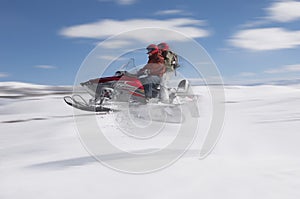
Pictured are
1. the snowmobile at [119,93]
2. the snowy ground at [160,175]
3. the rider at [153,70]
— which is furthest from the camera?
the snowmobile at [119,93]

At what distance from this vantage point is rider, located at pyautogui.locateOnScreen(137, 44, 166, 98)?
8.45 metres

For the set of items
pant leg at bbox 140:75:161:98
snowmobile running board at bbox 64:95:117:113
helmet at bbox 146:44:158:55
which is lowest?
snowmobile running board at bbox 64:95:117:113

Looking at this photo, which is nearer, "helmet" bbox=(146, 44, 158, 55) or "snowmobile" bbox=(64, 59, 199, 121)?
"helmet" bbox=(146, 44, 158, 55)

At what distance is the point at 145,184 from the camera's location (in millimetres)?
4320

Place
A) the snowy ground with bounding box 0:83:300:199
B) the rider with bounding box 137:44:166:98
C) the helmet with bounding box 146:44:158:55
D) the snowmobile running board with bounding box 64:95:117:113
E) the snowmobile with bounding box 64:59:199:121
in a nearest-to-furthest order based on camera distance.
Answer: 1. the snowy ground with bounding box 0:83:300:199
2. the helmet with bounding box 146:44:158:55
3. the rider with bounding box 137:44:166:98
4. the snowmobile with bounding box 64:59:199:121
5. the snowmobile running board with bounding box 64:95:117:113

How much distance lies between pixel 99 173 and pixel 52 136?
3939mm

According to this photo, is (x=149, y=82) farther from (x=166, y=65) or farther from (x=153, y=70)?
(x=166, y=65)

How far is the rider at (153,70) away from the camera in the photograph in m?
8.45

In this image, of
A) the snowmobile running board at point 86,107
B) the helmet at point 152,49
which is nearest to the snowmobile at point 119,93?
the snowmobile running board at point 86,107

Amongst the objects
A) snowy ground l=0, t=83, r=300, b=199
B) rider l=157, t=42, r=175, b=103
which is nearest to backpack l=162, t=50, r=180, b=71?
rider l=157, t=42, r=175, b=103

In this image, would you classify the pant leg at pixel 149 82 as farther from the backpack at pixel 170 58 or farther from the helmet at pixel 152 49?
the helmet at pixel 152 49

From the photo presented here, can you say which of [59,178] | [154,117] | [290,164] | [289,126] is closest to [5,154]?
[59,178]

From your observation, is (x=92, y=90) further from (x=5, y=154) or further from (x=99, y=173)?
(x=99, y=173)

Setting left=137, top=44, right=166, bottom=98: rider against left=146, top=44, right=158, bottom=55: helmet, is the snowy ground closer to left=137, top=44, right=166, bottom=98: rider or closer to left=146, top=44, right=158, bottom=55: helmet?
left=137, top=44, right=166, bottom=98: rider
